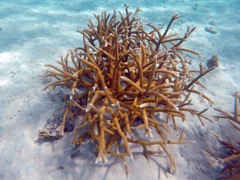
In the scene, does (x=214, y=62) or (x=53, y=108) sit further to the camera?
(x=214, y=62)

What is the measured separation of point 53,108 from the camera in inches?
135

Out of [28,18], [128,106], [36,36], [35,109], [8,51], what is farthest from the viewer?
[28,18]

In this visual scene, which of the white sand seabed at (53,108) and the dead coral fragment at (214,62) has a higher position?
the white sand seabed at (53,108)

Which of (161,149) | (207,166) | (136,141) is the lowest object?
(207,166)

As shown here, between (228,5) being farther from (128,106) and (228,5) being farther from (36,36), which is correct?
(128,106)

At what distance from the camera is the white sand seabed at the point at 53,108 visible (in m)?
2.63

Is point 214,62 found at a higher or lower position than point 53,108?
lower

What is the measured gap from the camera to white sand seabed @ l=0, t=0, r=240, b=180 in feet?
8.63

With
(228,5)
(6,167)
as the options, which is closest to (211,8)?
(228,5)

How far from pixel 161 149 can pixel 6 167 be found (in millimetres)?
2174

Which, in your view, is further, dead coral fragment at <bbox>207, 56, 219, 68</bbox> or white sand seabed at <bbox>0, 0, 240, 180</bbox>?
dead coral fragment at <bbox>207, 56, 219, 68</bbox>

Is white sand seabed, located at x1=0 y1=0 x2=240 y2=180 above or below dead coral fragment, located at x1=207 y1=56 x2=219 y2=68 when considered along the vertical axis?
above

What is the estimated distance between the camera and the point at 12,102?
364 centimetres

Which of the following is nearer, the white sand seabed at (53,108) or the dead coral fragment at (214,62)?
the white sand seabed at (53,108)
